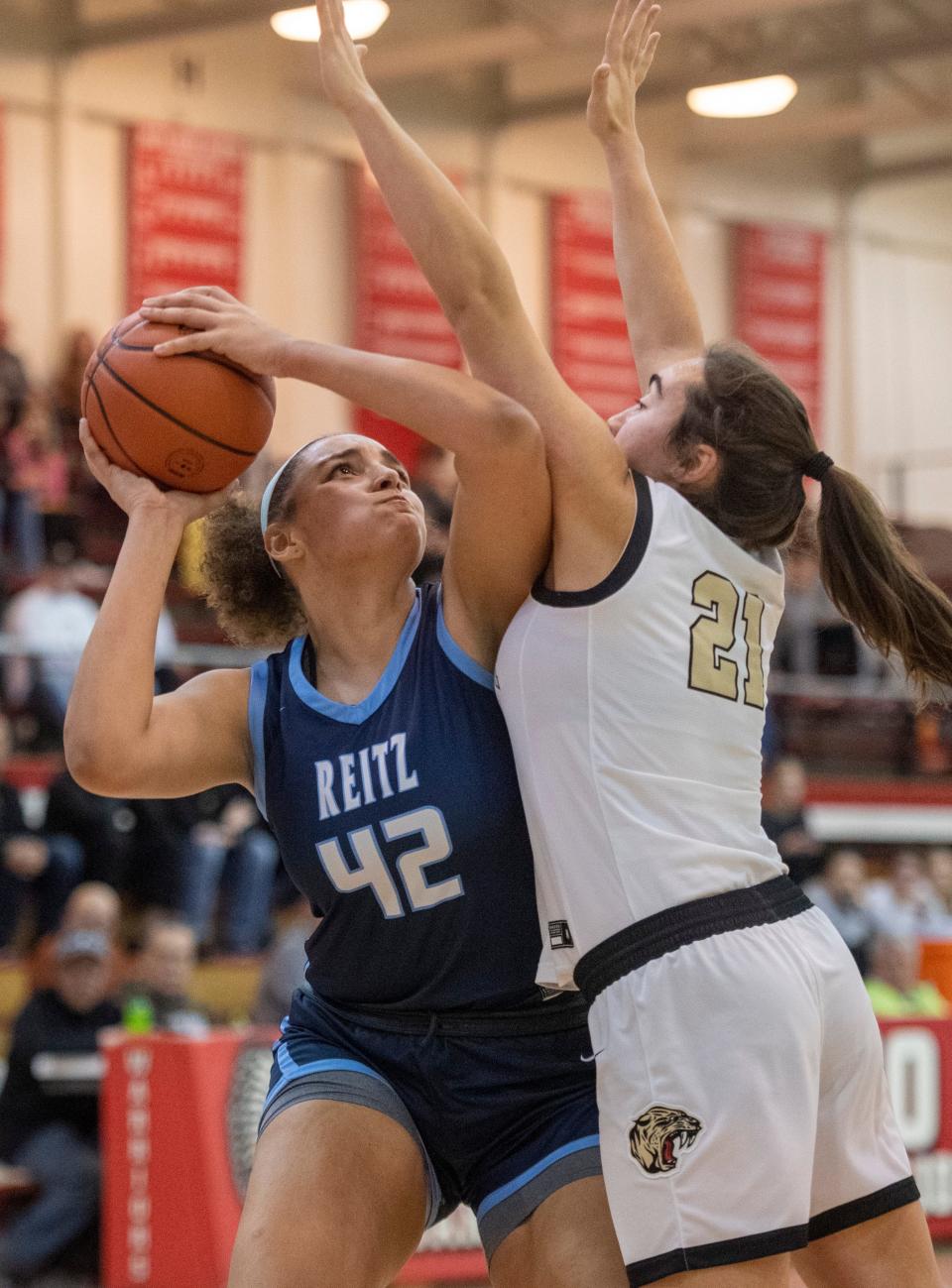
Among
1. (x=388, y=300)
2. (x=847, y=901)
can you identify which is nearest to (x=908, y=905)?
(x=847, y=901)

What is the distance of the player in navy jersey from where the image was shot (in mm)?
2850

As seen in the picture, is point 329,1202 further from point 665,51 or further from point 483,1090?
point 665,51

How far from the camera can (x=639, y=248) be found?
335 centimetres

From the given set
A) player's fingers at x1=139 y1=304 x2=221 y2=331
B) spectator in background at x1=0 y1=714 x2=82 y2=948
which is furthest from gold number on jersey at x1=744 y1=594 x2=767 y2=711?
spectator in background at x1=0 y1=714 x2=82 y2=948

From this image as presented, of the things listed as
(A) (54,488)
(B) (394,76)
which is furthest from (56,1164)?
(B) (394,76)

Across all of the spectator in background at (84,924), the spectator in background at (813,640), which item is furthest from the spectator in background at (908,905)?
the spectator in background at (84,924)

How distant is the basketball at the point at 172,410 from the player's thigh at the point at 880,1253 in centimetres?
160

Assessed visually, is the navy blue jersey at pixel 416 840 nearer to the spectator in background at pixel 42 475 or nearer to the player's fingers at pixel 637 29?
the player's fingers at pixel 637 29

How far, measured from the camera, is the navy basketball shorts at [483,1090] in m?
2.99

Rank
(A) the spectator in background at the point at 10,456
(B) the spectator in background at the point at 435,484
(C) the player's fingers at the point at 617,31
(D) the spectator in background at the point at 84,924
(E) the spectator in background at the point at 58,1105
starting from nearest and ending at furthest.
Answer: (C) the player's fingers at the point at 617,31 → (E) the spectator in background at the point at 58,1105 → (D) the spectator in background at the point at 84,924 → (A) the spectator in background at the point at 10,456 → (B) the spectator in background at the point at 435,484

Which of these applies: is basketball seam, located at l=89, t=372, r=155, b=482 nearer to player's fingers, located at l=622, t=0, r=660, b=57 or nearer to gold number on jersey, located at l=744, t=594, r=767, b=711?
gold number on jersey, located at l=744, t=594, r=767, b=711

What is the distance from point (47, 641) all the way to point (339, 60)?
25.2 ft

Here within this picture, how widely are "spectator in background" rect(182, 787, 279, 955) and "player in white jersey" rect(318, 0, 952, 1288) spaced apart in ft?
22.5

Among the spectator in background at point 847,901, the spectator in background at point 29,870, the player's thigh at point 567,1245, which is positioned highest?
the player's thigh at point 567,1245
